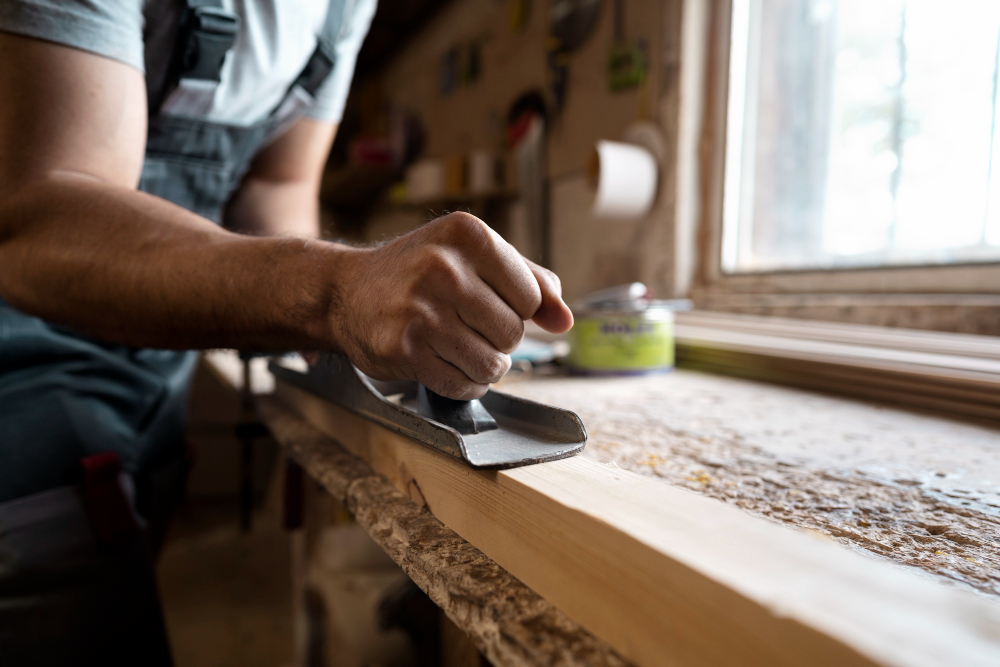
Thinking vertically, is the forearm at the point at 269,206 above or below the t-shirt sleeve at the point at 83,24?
below

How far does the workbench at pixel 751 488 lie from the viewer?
373 millimetres

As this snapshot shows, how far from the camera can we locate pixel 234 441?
169 cm

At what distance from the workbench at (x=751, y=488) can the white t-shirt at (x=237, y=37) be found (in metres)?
0.58

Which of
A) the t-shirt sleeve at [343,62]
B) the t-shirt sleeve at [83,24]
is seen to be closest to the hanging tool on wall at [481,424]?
the t-shirt sleeve at [83,24]

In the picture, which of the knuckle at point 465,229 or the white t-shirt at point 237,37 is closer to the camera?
the knuckle at point 465,229

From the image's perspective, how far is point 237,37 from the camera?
3.07 ft

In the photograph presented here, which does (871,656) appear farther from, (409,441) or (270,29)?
(270,29)

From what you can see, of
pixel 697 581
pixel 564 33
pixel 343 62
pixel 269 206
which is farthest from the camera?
pixel 564 33

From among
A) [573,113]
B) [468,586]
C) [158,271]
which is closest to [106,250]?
[158,271]

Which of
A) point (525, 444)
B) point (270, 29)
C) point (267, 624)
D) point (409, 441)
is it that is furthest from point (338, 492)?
point (267, 624)

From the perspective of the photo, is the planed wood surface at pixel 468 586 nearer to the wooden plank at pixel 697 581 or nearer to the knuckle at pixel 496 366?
the wooden plank at pixel 697 581

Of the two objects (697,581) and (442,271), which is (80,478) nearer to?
(442,271)

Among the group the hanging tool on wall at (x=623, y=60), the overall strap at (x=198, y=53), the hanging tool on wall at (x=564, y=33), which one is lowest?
the overall strap at (x=198, y=53)

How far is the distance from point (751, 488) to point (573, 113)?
1.83 metres
